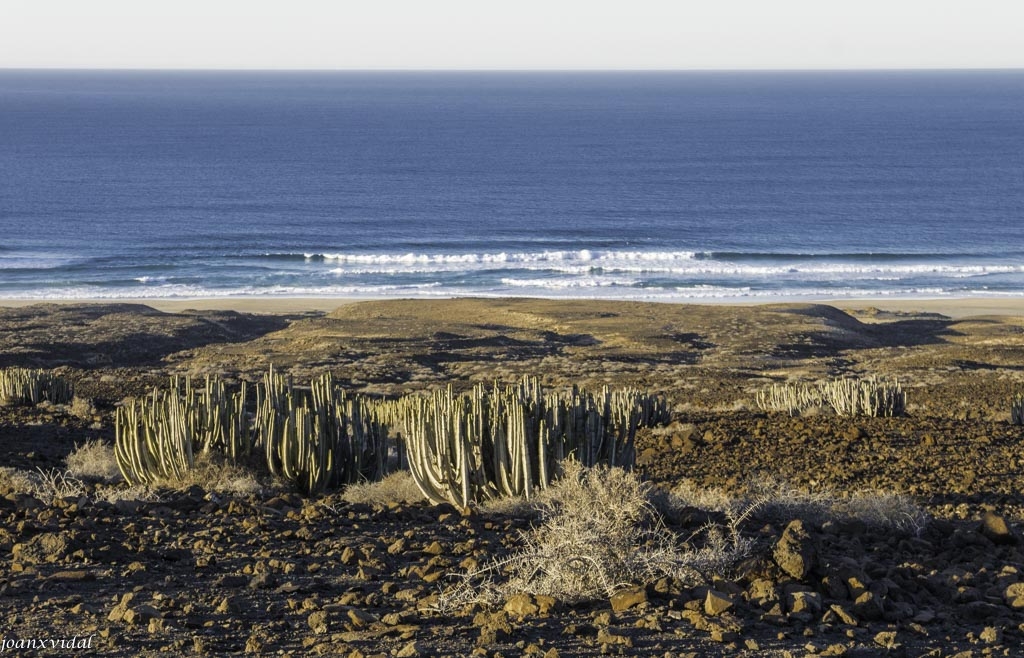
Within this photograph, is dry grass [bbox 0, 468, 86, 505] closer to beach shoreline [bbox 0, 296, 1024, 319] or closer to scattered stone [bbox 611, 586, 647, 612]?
scattered stone [bbox 611, 586, 647, 612]

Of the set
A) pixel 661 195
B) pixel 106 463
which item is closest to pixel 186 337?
pixel 106 463

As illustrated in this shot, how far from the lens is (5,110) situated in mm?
151875

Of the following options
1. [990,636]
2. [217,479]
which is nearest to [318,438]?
[217,479]

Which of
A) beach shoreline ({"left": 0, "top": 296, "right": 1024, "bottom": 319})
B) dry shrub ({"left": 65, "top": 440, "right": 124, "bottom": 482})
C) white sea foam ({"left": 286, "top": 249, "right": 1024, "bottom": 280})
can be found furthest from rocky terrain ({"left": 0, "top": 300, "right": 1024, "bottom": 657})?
Result: white sea foam ({"left": 286, "top": 249, "right": 1024, "bottom": 280})

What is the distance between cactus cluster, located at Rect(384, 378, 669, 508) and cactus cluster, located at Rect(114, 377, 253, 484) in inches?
72.7

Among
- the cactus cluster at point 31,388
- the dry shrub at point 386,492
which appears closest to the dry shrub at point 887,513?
the dry shrub at point 386,492

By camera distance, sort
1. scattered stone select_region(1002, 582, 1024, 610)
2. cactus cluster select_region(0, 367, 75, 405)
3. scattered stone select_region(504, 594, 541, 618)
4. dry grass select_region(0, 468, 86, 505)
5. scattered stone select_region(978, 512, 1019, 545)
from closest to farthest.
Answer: scattered stone select_region(504, 594, 541, 618) → scattered stone select_region(1002, 582, 1024, 610) → scattered stone select_region(978, 512, 1019, 545) → dry grass select_region(0, 468, 86, 505) → cactus cluster select_region(0, 367, 75, 405)

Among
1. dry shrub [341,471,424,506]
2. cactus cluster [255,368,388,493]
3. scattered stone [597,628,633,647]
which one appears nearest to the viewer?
scattered stone [597,628,633,647]

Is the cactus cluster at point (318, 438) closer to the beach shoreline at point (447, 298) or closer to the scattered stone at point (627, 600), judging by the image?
the scattered stone at point (627, 600)

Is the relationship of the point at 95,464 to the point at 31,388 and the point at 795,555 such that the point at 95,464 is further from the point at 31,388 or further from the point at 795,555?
the point at 795,555

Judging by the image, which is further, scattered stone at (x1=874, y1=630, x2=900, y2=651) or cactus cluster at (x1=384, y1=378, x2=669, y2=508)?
cactus cluster at (x1=384, y1=378, x2=669, y2=508)

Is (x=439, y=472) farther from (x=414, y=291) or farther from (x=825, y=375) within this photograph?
(x=414, y=291)

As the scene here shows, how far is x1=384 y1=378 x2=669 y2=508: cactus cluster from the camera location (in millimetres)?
8586

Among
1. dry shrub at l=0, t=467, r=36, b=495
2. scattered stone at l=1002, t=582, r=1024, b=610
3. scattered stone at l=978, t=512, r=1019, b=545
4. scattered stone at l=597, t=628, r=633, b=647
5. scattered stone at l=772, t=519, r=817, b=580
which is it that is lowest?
dry shrub at l=0, t=467, r=36, b=495
